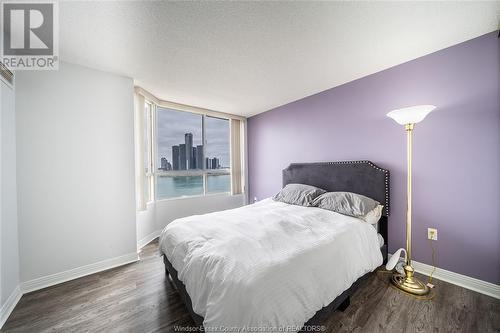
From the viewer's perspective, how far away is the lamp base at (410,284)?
1.76 metres

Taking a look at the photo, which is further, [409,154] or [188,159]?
[188,159]

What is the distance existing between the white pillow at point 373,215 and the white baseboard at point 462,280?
0.64 meters

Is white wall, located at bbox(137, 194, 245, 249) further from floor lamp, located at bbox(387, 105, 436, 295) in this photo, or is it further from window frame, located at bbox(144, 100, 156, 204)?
floor lamp, located at bbox(387, 105, 436, 295)

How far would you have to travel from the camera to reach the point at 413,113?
1.78 m

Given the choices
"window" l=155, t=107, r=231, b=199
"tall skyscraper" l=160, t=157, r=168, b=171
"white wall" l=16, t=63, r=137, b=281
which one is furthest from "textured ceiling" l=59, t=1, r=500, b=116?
"tall skyscraper" l=160, t=157, r=168, b=171

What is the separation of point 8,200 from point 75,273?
102cm

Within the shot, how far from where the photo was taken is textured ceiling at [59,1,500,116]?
1.44 meters

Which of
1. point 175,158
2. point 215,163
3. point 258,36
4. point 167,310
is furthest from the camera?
point 215,163

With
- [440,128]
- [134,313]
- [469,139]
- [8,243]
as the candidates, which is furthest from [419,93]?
[8,243]

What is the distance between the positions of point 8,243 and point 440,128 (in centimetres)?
439

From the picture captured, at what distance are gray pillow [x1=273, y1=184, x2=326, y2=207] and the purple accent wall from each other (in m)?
0.69

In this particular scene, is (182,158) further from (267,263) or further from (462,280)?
(462,280)

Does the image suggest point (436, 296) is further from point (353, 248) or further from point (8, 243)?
point (8, 243)

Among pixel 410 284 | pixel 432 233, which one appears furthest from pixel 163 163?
pixel 432 233
